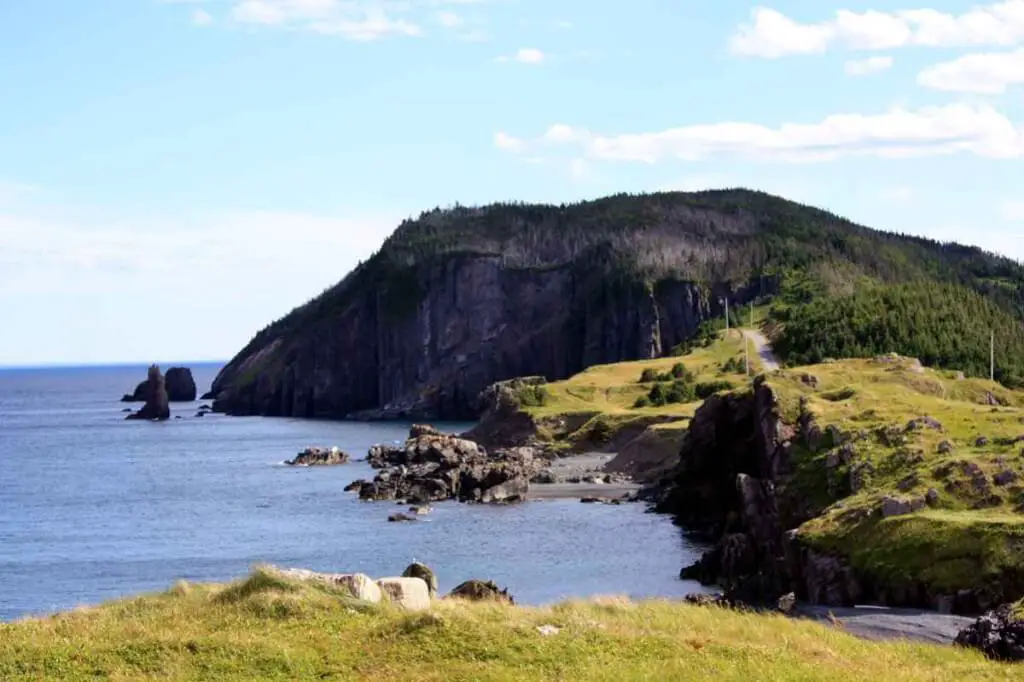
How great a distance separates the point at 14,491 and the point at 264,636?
369 feet

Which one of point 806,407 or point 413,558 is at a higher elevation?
point 806,407

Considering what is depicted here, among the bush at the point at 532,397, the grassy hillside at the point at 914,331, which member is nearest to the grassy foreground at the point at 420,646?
the grassy hillside at the point at 914,331

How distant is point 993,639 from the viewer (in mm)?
28609

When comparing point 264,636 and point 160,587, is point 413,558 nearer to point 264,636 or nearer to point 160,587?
point 160,587

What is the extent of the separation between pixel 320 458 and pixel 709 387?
40.8 meters

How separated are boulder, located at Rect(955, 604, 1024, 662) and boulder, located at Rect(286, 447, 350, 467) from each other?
11918cm

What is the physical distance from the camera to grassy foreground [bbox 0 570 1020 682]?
24.3 m

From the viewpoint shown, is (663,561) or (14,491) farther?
(14,491)

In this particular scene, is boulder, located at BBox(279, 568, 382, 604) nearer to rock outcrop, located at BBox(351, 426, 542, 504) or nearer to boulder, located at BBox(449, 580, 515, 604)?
boulder, located at BBox(449, 580, 515, 604)

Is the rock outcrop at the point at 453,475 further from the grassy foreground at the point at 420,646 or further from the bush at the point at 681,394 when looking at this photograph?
the grassy foreground at the point at 420,646

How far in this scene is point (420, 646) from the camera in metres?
25.4

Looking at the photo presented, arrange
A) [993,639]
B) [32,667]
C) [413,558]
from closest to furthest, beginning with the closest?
[32,667] < [993,639] < [413,558]

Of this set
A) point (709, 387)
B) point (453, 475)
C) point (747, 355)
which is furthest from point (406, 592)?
point (747, 355)

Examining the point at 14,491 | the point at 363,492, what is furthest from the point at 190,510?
the point at 14,491
